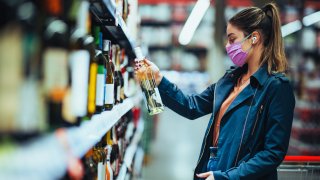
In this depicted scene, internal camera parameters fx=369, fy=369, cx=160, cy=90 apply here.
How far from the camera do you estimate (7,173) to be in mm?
607

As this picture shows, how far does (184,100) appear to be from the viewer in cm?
231

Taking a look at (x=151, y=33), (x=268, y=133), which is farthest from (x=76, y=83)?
(x=151, y=33)

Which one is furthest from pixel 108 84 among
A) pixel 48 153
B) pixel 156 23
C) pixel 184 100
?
pixel 156 23

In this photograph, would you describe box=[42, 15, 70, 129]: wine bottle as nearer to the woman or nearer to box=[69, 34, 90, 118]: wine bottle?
box=[69, 34, 90, 118]: wine bottle

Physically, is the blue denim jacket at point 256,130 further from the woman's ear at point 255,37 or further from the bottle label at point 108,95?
the bottle label at point 108,95

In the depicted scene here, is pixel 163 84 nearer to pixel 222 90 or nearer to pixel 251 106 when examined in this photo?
pixel 222 90

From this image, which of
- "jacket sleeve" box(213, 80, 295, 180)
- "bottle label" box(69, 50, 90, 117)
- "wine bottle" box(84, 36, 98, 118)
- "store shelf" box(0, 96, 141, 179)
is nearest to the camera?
"store shelf" box(0, 96, 141, 179)

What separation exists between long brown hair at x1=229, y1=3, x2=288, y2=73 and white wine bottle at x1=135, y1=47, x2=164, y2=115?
0.55 meters

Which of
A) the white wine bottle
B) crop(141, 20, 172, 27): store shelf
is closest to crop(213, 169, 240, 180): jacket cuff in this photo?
the white wine bottle

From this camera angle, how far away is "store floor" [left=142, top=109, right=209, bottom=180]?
5590mm

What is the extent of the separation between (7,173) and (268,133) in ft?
4.72

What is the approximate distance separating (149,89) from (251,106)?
625mm

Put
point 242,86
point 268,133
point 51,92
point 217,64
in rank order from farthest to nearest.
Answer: point 217,64
point 242,86
point 268,133
point 51,92

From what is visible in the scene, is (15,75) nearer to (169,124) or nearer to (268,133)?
(268,133)
